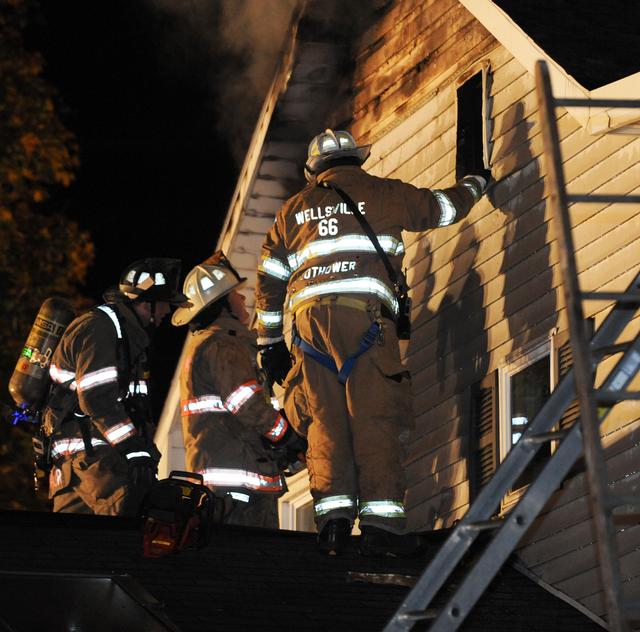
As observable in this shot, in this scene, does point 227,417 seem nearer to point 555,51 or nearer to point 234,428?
point 234,428

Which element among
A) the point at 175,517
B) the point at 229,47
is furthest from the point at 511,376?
the point at 229,47

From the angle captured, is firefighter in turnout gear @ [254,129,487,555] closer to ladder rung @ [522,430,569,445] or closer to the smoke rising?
ladder rung @ [522,430,569,445]

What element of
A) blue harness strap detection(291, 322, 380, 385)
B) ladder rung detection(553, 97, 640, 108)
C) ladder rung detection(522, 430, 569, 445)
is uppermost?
blue harness strap detection(291, 322, 380, 385)

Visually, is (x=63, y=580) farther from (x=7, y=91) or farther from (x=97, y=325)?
(x=7, y=91)

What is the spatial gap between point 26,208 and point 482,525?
17.3 m

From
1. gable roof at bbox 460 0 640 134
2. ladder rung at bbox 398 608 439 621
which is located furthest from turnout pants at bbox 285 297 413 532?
ladder rung at bbox 398 608 439 621

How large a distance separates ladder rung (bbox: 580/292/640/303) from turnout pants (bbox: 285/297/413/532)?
2.97 m

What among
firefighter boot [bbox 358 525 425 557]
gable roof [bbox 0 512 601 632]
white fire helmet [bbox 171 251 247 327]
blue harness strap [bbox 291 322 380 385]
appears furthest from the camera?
white fire helmet [bbox 171 251 247 327]

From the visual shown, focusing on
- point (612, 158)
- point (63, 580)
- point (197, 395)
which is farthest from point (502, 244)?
point (63, 580)

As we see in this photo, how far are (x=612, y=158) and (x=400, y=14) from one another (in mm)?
3506

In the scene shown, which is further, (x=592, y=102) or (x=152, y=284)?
(x=152, y=284)

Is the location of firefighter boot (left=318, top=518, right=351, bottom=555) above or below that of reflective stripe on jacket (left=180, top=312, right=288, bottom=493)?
below

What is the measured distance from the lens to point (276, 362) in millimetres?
10453

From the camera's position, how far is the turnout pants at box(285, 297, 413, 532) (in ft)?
30.0
